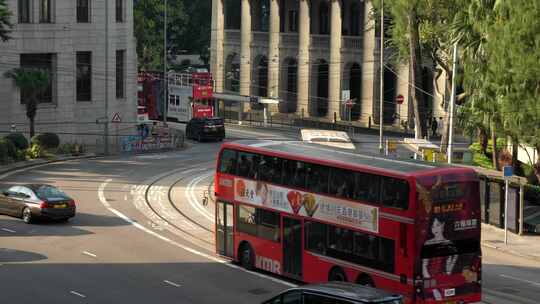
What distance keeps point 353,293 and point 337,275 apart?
27.2ft

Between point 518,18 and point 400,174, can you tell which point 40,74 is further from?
point 400,174

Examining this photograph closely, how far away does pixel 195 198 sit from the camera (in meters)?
51.1

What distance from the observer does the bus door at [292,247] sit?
101 feet

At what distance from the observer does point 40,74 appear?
68.7 metres

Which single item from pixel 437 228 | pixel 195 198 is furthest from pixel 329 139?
pixel 437 228

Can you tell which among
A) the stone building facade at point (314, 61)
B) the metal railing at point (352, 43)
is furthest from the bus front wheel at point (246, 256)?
the metal railing at point (352, 43)

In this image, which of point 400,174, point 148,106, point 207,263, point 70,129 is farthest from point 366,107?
point 400,174

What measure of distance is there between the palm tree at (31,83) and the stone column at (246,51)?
1392 inches

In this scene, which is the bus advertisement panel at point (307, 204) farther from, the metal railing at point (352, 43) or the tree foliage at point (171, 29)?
the tree foliage at point (171, 29)

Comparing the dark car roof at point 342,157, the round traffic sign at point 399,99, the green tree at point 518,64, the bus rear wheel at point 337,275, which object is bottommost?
the bus rear wheel at point 337,275

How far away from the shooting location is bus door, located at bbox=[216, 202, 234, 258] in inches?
1351

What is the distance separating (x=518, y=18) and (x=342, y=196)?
12.9 meters

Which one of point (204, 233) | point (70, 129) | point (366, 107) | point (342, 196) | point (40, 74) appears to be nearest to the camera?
point (342, 196)

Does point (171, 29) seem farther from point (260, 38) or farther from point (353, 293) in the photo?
point (353, 293)
